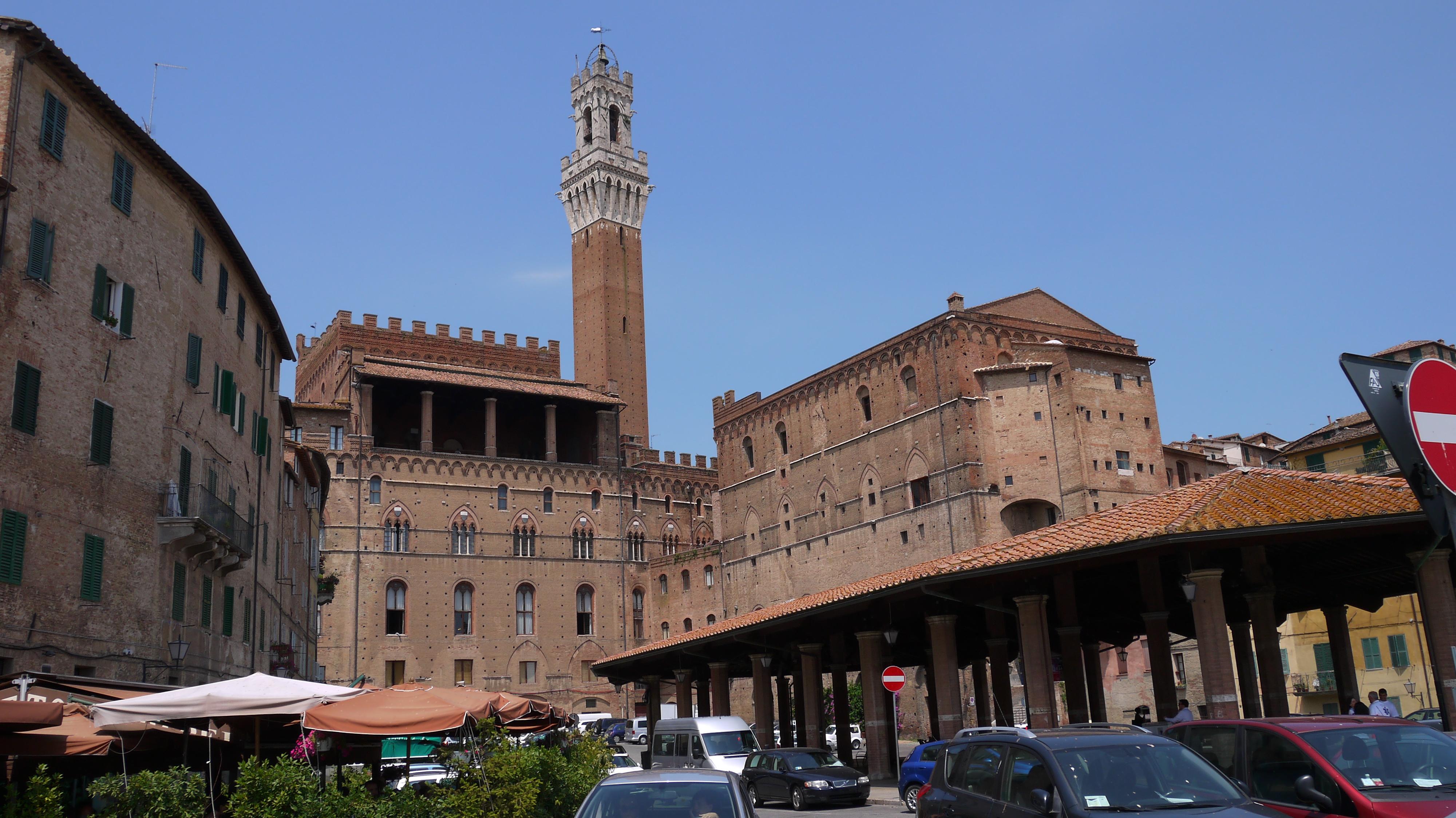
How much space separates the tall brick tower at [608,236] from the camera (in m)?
70.5

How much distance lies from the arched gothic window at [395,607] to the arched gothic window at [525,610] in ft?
17.4

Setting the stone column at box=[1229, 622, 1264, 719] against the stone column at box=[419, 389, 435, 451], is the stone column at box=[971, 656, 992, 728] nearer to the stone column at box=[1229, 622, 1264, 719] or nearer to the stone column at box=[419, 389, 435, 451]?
the stone column at box=[1229, 622, 1264, 719]

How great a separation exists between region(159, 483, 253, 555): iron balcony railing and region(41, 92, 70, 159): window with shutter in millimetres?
6093

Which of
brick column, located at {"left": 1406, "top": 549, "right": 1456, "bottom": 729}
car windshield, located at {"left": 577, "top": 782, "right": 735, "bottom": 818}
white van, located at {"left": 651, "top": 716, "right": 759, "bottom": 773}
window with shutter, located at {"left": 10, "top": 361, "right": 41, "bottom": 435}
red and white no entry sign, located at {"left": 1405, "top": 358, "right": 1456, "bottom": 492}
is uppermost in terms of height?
window with shutter, located at {"left": 10, "top": 361, "right": 41, "bottom": 435}

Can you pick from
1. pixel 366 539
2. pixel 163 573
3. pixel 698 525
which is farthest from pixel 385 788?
pixel 698 525

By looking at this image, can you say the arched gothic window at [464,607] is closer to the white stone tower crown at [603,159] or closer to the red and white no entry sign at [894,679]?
the white stone tower crown at [603,159]

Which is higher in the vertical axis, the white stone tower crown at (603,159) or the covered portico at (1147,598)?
the white stone tower crown at (603,159)

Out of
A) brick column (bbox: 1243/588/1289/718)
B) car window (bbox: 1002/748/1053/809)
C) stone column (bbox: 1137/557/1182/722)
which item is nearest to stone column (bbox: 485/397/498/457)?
stone column (bbox: 1137/557/1182/722)

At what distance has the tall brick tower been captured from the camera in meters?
70.5

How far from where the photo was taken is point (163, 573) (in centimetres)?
2086

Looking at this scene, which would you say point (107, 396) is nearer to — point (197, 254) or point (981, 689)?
point (197, 254)

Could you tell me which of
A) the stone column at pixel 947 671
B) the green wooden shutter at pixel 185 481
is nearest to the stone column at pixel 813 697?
the stone column at pixel 947 671

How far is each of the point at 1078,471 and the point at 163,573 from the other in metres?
33.4

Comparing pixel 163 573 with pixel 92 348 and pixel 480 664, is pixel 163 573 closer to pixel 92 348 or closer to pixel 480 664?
pixel 92 348
